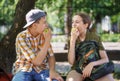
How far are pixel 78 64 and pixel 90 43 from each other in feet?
1.05

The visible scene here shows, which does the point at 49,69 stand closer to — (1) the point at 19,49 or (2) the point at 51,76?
(2) the point at 51,76

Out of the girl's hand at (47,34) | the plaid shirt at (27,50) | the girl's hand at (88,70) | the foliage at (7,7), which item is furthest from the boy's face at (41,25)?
the foliage at (7,7)

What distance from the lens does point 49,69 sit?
4660 millimetres

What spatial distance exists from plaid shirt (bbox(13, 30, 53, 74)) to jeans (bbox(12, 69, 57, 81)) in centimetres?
5

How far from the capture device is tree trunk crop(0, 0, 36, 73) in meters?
7.11

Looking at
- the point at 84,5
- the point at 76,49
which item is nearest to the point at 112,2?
the point at 84,5

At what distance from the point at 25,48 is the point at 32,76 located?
1.22 ft

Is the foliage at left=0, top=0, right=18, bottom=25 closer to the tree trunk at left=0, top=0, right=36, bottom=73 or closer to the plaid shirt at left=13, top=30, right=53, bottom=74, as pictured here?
the tree trunk at left=0, top=0, right=36, bottom=73

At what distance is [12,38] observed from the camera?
7230mm

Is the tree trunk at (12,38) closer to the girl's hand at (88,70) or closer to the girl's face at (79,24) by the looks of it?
the girl's face at (79,24)

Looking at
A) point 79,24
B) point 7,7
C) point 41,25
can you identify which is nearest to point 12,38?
point 79,24

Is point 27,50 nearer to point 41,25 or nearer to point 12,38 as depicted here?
point 41,25

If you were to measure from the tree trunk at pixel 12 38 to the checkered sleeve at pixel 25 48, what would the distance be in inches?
102

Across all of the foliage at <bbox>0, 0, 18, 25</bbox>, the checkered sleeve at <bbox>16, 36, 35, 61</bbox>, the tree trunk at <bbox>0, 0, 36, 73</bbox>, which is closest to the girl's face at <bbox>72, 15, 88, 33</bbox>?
the checkered sleeve at <bbox>16, 36, 35, 61</bbox>
